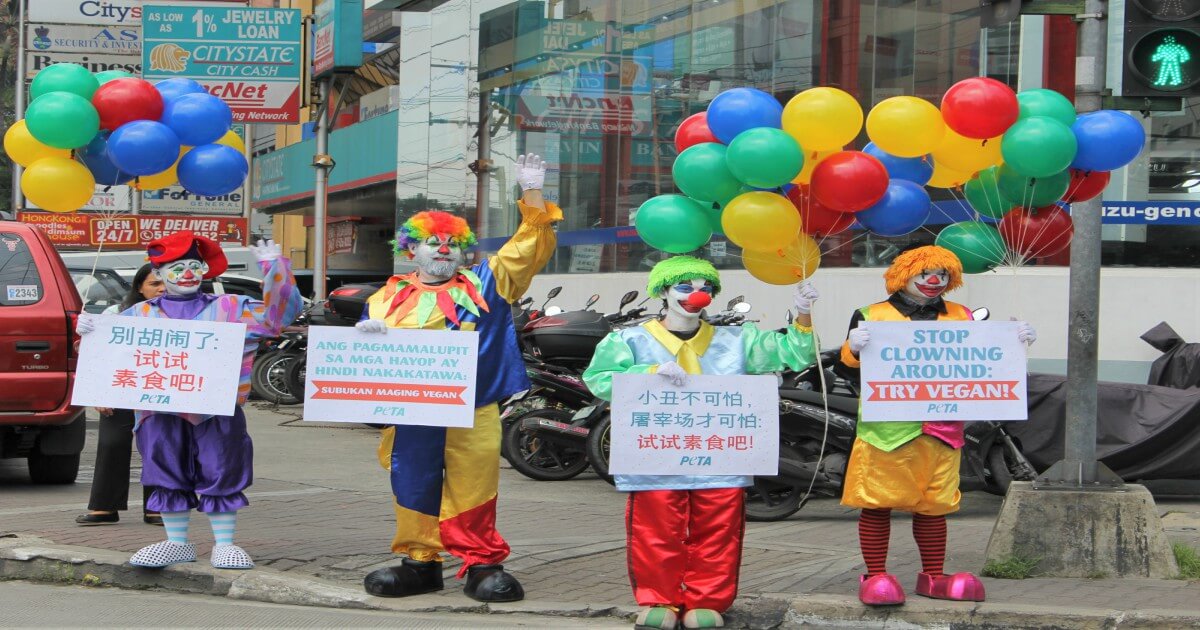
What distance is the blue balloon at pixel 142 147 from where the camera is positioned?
6.73m

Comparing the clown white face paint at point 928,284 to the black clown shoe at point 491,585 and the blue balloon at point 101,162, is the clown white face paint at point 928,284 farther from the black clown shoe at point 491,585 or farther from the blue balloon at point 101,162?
the blue balloon at point 101,162

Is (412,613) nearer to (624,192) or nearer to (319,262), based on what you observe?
(624,192)

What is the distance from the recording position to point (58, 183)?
693 cm

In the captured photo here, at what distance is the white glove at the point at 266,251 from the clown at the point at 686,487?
170 cm

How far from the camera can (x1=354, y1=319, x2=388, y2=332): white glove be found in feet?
20.0

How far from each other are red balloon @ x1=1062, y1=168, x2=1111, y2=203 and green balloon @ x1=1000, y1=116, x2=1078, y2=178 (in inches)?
10.6

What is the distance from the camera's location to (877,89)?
1403 cm

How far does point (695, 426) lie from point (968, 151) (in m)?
1.74

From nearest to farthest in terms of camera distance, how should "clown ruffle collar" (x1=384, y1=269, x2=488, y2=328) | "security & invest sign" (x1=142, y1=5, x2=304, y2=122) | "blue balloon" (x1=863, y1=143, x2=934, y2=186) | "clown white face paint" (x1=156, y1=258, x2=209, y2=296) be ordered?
1. "clown ruffle collar" (x1=384, y1=269, x2=488, y2=328)
2. "blue balloon" (x1=863, y1=143, x2=934, y2=186)
3. "clown white face paint" (x1=156, y1=258, x2=209, y2=296)
4. "security & invest sign" (x1=142, y1=5, x2=304, y2=122)

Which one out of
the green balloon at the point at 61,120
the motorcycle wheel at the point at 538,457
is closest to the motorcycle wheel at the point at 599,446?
the motorcycle wheel at the point at 538,457

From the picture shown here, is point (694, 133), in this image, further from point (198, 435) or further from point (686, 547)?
point (198, 435)

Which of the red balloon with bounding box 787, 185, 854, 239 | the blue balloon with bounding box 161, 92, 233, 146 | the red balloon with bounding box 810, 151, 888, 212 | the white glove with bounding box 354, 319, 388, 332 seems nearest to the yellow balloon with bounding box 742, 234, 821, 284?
the red balloon with bounding box 787, 185, 854, 239

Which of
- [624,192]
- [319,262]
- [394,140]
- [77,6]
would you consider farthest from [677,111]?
[77,6]

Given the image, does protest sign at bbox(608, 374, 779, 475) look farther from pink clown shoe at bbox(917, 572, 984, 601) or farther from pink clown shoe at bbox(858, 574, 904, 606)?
pink clown shoe at bbox(917, 572, 984, 601)
